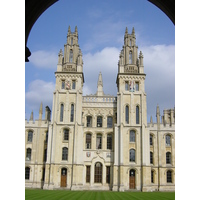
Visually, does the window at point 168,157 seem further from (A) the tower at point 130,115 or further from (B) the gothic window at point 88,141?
(B) the gothic window at point 88,141

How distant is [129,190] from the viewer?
38.1m

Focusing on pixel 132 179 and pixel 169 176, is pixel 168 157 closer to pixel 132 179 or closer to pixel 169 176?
pixel 169 176

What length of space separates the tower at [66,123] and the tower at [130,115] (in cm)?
605

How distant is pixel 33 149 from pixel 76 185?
10.0 m

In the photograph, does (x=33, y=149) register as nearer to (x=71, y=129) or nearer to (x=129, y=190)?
(x=71, y=129)

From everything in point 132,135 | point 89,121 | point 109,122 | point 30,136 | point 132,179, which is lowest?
point 132,179

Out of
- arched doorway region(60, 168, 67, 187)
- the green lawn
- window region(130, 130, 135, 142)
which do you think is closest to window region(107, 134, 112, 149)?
window region(130, 130, 135, 142)

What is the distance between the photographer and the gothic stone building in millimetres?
39031

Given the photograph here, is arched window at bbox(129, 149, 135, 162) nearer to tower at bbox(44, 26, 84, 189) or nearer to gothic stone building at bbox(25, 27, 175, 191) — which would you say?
gothic stone building at bbox(25, 27, 175, 191)

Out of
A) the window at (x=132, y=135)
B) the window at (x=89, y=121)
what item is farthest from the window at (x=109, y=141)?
the window at (x=89, y=121)

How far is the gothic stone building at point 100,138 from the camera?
39.0m

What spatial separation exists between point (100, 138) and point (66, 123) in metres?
5.92

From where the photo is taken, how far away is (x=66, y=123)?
4091cm

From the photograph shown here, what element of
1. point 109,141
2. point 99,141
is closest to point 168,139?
point 109,141
